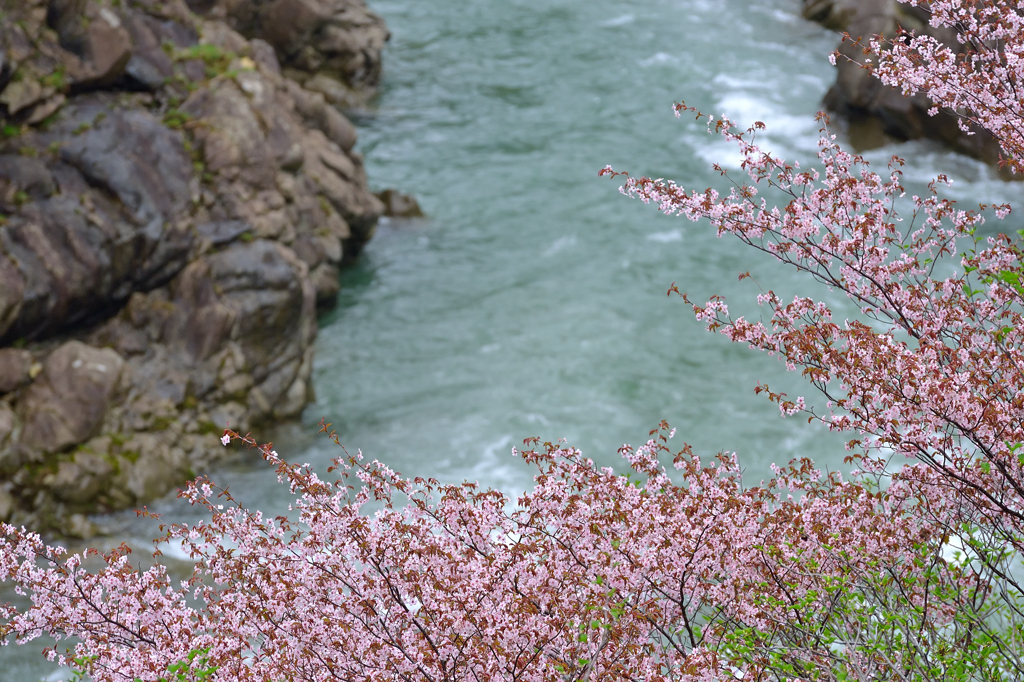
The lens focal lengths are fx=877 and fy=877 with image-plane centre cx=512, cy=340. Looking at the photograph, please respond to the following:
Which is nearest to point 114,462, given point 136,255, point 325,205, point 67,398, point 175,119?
point 67,398

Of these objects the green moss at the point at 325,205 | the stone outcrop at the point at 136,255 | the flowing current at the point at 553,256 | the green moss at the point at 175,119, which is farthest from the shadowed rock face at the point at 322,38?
the green moss at the point at 175,119

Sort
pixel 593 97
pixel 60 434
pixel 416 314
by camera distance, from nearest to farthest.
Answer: pixel 60 434
pixel 416 314
pixel 593 97

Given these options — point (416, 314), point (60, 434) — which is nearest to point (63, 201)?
point (60, 434)

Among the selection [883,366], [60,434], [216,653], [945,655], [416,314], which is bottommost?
[416,314]

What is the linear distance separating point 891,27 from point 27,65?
58.4 feet

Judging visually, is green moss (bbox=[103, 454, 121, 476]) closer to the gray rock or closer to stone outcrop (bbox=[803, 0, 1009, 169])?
the gray rock

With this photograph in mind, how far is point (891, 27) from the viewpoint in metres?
20.2

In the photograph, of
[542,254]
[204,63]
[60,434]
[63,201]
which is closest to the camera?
[60,434]

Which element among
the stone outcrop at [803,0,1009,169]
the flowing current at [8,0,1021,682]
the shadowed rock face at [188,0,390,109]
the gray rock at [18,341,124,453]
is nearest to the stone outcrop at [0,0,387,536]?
the gray rock at [18,341,124,453]

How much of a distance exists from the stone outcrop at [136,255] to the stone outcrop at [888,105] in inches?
504

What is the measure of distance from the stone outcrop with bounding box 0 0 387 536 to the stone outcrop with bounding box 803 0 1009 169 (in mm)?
12789

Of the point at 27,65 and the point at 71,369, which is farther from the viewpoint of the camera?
the point at 27,65

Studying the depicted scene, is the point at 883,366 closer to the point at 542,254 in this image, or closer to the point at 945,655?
the point at 945,655

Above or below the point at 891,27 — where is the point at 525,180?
below
